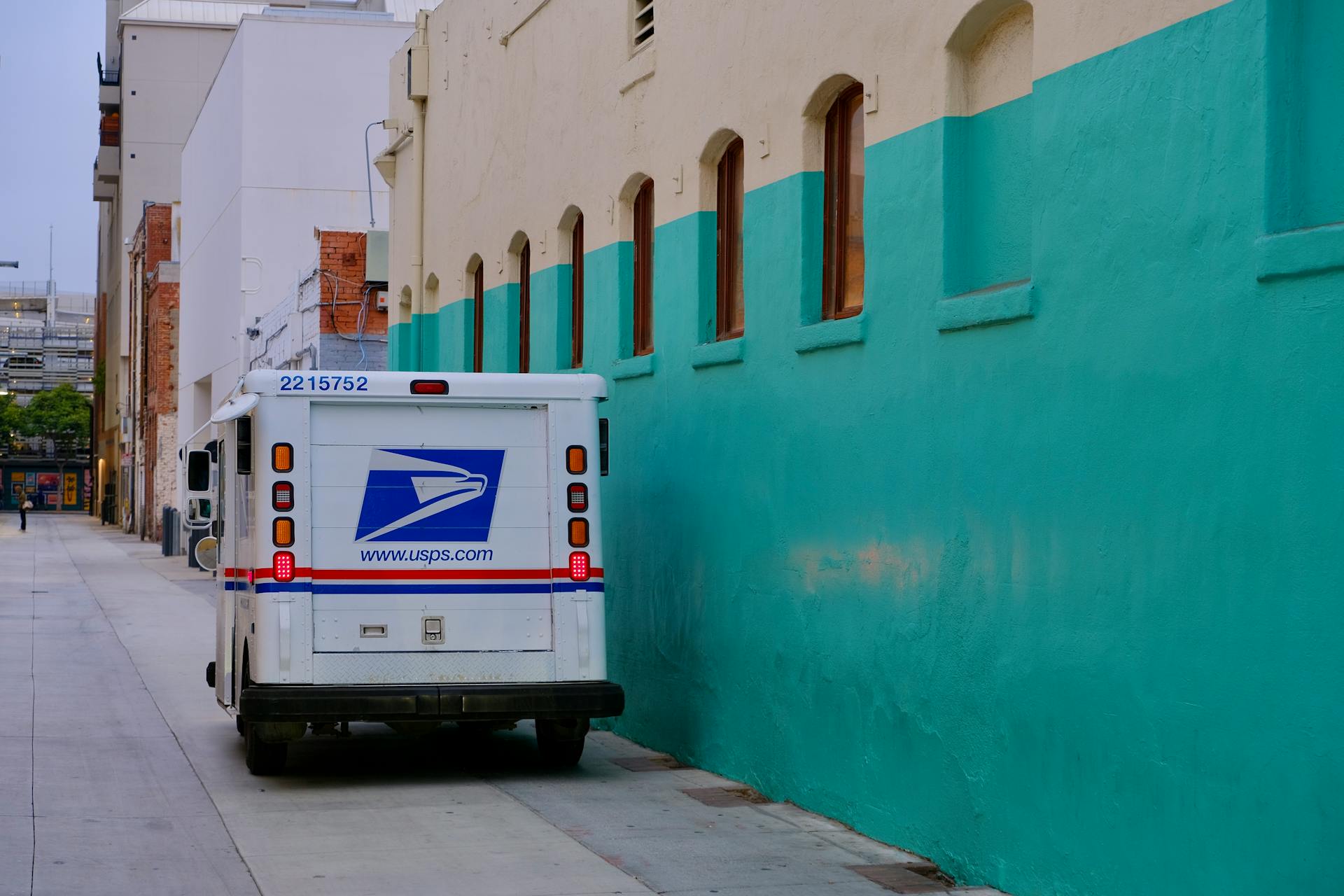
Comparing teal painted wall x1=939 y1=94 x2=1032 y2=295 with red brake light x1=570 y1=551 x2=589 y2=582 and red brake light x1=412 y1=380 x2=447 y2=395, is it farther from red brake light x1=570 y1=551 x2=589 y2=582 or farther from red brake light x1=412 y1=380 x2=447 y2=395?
red brake light x1=412 y1=380 x2=447 y2=395

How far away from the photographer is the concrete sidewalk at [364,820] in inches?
316

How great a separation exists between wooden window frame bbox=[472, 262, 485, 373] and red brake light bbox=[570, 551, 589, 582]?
692 cm

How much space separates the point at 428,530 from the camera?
10570 mm

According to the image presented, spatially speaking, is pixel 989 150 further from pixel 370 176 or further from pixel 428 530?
pixel 370 176

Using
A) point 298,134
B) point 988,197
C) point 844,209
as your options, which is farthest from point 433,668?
point 298,134

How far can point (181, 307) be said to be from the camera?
54844 mm

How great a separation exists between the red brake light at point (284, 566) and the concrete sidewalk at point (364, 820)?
1.31 meters

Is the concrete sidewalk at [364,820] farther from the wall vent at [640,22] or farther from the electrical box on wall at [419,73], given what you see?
the electrical box on wall at [419,73]

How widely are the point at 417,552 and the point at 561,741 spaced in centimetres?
170

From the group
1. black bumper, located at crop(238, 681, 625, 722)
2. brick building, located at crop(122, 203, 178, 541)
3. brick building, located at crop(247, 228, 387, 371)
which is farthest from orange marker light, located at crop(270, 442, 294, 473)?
brick building, located at crop(122, 203, 178, 541)

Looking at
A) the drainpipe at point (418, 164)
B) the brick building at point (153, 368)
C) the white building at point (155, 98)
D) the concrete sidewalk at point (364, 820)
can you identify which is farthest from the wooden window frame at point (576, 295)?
the white building at point (155, 98)

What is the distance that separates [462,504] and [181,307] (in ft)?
153

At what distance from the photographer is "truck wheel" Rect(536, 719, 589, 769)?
11116 mm

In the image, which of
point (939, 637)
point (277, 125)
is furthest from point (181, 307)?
point (939, 637)
